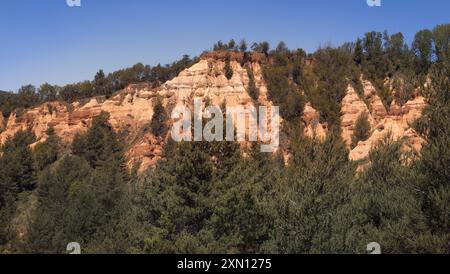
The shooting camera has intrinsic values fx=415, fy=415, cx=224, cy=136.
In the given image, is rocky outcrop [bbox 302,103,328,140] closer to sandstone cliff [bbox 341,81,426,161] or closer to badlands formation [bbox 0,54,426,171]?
badlands formation [bbox 0,54,426,171]

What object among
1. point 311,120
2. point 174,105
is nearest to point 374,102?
point 311,120

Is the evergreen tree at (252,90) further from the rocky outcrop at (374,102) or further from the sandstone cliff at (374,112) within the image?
the rocky outcrop at (374,102)

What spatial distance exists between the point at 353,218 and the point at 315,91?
160ft

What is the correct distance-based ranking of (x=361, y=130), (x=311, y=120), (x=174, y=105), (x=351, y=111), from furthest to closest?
(x=174, y=105)
(x=351, y=111)
(x=311, y=120)
(x=361, y=130)

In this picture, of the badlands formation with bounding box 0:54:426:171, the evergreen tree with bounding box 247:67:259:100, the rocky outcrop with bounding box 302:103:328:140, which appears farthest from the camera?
the evergreen tree with bounding box 247:67:259:100

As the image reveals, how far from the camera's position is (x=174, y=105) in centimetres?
6122

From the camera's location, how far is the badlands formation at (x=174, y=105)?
56.2 m

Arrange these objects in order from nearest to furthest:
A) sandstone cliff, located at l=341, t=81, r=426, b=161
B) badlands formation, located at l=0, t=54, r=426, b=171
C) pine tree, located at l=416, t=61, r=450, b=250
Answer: pine tree, located at l=416, t=61, r=450, b=250, sandstone cliff, located at l=341, t=81, r=426, b=161, badlands formation, located at l=0, t=54, r=426, b=171

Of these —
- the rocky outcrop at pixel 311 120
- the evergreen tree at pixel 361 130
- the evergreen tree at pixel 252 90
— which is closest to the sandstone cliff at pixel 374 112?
the evergreen tree at pixel 361 130

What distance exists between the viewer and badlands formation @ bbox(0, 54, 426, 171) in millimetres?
56188

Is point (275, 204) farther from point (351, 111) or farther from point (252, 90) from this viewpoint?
point (252, 90)

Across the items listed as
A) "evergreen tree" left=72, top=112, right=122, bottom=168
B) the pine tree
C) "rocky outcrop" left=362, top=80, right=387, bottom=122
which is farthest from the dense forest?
"rocky outcrop" left=362, top=80, right=387, bottom=122
